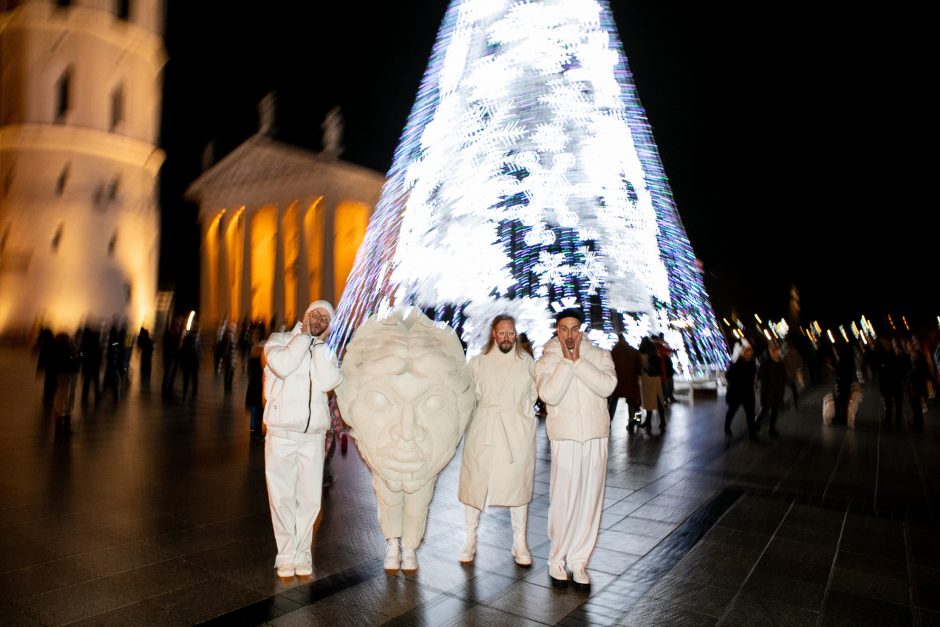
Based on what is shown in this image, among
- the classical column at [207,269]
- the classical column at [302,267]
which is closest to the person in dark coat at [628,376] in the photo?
the classical column at [302,267]

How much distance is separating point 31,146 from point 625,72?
3192 cm

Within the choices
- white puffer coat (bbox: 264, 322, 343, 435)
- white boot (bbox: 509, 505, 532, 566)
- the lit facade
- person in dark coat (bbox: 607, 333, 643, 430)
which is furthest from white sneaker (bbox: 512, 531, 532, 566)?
the lit facade

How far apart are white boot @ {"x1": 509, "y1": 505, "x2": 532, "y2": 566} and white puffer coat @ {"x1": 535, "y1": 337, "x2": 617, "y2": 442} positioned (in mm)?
664

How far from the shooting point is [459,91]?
35.3ft

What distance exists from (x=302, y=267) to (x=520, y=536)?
119 ft

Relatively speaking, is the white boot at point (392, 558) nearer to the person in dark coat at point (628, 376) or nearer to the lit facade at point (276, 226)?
the person in dark coat at point (628, 376)

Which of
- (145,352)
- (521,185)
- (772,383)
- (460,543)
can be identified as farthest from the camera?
(145,352)

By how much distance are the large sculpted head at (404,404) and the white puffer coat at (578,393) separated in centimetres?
60

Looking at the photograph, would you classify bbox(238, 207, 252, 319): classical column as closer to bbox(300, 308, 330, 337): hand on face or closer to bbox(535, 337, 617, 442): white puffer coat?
bbox(300, 308, 330, 337): hand on face

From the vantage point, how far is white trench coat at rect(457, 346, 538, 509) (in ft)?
14.5

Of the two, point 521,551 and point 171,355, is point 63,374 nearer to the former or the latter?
point 171,355

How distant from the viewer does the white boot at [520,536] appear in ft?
15.1

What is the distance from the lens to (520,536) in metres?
4.64

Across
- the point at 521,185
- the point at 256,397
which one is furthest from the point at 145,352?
the point at 521,185
